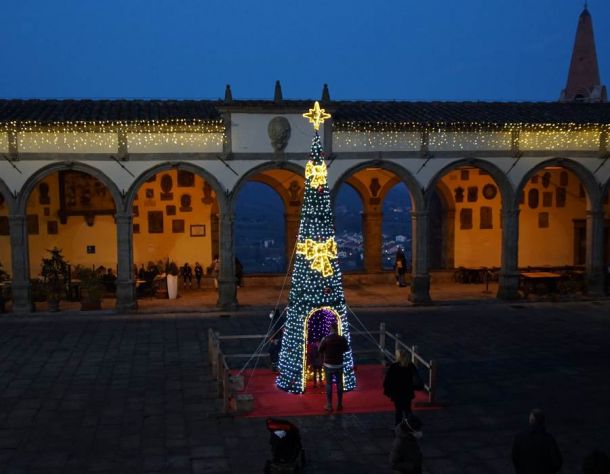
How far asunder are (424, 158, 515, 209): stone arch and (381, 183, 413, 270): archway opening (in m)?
10.7

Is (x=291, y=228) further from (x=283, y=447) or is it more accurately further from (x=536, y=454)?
(x=536, y=454)

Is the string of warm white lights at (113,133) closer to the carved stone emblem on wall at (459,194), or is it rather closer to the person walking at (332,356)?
the carved stone emblem on wall at (459,194)

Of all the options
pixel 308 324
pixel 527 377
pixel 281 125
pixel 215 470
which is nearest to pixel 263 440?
pixel 215 470

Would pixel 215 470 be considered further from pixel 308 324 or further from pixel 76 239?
pixel 76 239

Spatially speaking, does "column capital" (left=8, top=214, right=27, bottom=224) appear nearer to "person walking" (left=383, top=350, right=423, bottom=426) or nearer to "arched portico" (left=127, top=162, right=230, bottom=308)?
"arched portico" (left=127, top=162, right=230, bottom=308)

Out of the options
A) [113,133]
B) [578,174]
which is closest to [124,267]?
[113,133]

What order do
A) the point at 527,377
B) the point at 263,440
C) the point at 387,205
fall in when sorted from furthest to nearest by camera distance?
the point at 387,205
the point at 527,377
the point at 263,440

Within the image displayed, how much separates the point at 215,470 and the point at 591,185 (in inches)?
662

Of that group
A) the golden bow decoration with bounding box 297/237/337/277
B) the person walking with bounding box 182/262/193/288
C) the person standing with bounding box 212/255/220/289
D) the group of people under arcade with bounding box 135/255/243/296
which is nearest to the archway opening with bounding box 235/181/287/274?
the person standing with bounding box 212/255/220/289

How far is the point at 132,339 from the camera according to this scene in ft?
50.9

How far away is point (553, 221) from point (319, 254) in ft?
54.1

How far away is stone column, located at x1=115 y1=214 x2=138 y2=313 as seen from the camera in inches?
741

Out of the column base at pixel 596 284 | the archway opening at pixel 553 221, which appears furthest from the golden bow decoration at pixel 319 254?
the archway opening at pixel 553 221

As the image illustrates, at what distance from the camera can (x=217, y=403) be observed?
1077cm
